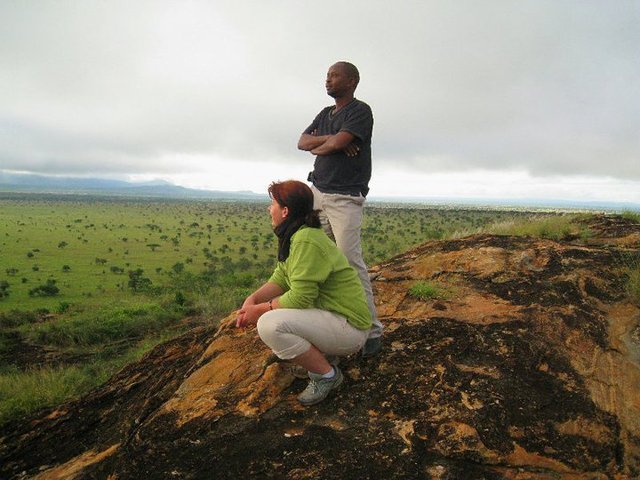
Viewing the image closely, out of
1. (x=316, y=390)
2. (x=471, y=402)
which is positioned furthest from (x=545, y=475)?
(x=316, y=390)

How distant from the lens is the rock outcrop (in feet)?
8.58

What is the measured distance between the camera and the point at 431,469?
2.52 metres

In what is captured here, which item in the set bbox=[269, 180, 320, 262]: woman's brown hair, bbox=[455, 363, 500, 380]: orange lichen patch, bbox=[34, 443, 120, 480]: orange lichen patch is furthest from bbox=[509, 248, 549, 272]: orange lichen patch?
bbox=[34, 443, 120, 480]: orange lichen patch

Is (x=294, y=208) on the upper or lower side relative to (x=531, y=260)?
upper

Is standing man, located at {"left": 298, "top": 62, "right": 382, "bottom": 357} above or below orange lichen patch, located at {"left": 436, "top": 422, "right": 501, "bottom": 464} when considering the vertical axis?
above

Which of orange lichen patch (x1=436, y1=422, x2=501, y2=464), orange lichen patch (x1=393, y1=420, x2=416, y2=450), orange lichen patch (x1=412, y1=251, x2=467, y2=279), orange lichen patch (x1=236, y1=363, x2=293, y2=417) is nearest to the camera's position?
orange lichen patch (x1=436, y1=422, x2=501, y2=464)

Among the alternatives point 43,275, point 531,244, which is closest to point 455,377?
point 531,244

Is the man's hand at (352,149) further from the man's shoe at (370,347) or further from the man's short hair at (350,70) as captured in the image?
the man's shoe at (370,347)

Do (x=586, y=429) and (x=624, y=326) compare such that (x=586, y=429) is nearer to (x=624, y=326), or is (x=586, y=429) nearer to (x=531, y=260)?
(x=624, y=326)

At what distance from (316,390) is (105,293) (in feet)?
55.9

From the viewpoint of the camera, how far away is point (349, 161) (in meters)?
3.60

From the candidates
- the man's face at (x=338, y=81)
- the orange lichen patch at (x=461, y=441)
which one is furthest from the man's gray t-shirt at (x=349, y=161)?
the orange lichen patch at (x=461, y=441)

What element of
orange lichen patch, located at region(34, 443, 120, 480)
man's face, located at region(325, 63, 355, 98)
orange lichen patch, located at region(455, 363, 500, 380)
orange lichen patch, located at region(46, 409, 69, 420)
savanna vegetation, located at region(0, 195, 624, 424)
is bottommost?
savanna vegetation, located at region(0, 195, 624, 424)

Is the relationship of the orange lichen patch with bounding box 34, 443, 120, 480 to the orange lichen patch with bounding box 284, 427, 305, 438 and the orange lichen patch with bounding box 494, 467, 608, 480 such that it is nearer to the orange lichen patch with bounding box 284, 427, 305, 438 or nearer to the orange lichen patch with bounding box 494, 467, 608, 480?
the orange lichen patch with bounding box 284, 427, 305, 438
